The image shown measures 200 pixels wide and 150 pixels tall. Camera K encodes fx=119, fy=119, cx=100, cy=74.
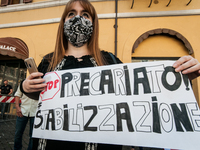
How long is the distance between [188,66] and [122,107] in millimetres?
581

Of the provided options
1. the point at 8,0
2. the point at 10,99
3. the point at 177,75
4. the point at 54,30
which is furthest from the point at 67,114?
the point at 8,0

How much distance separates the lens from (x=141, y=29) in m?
4.58

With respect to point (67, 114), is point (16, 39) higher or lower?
higher

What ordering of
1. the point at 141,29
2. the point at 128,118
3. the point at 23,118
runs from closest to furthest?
the point at 128,118
the point at 23,118
the point at 141,29

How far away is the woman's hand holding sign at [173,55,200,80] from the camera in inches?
34.5

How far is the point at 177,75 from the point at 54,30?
527cm

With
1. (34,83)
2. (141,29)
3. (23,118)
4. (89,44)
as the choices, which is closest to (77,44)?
(89,44)

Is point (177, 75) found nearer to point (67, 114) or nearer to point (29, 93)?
point (67, 114)

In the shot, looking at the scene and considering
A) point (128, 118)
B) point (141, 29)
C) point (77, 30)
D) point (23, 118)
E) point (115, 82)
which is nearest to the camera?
point (128, 118)

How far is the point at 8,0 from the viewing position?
588 centimetres

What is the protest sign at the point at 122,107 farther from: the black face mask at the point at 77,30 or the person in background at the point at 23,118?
the person in background at the point at 23,118

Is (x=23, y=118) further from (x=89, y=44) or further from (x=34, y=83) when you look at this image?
(x=89, y=44)

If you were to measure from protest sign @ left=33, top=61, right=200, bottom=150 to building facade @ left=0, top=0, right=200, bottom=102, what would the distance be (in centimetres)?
361

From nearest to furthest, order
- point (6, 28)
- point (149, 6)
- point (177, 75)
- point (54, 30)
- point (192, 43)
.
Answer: point (177, 75)
point (192, 43)
point (149, 6)
point (54, 30)
point (6, 28)
